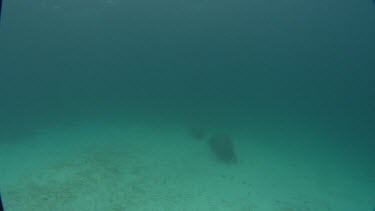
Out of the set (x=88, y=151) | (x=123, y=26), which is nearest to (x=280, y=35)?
(x=123, y=26)

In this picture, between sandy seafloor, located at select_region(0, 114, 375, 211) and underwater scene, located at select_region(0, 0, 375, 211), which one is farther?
underwater scene, located at select_region(0, 0, 375, 211)

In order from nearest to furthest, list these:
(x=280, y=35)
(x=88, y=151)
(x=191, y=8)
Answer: (x=88, y=151), (x=191, y=8), (x=280, y=35)

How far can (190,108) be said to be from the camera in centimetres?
4103

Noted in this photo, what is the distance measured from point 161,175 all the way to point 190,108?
2738 cm

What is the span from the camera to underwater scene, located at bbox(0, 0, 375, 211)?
12750 mm

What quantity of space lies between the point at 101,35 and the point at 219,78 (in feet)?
89.2

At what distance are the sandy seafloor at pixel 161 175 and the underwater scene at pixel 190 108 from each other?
0.09 metres

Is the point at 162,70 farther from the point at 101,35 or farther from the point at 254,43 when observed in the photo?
the point at 254,43

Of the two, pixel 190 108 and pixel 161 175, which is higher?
pixel 190 108

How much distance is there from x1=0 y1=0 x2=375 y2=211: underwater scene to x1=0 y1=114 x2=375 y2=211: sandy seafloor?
0.30 feet

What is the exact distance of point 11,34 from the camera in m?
51.8

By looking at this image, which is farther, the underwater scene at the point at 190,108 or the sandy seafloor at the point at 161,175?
the underwater scene at the point at 190,108

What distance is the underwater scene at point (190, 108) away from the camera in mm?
12750

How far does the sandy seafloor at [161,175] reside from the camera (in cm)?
1112
